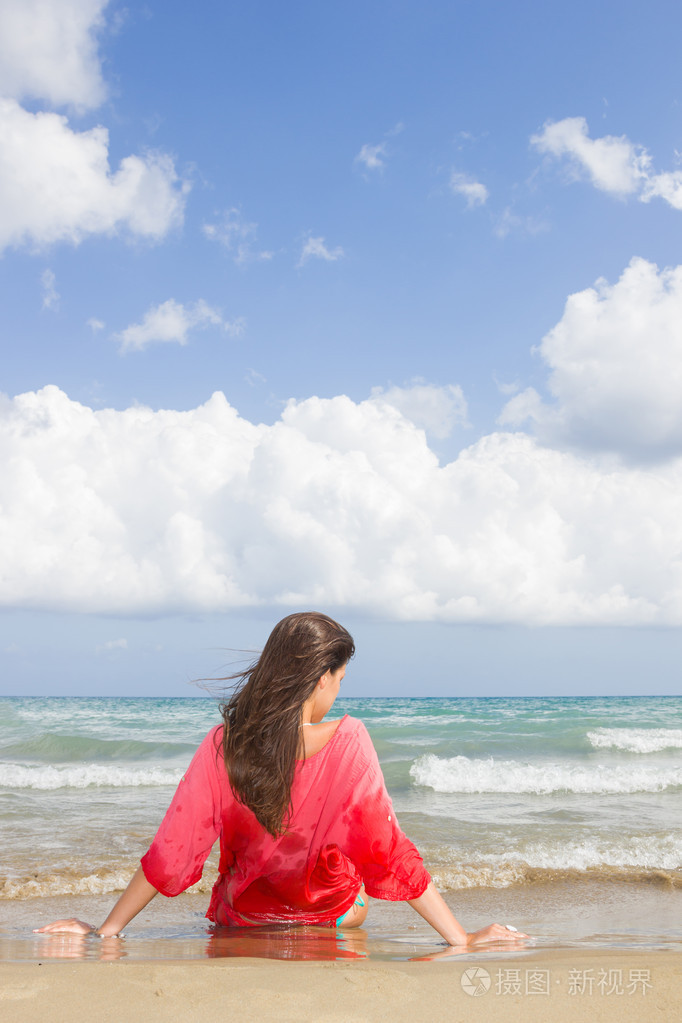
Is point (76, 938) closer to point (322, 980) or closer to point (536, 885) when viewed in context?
point (322, 980)

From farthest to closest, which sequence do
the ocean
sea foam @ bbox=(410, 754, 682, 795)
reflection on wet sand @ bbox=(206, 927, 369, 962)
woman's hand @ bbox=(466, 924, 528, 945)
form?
sea foam @ bbox=(410, 754, 682, 795)
the ocean
woman's hand @ bbox=(466, 924, 528, 945)
reflection on wet sand @ bbox=(206, 927, 369, 962)

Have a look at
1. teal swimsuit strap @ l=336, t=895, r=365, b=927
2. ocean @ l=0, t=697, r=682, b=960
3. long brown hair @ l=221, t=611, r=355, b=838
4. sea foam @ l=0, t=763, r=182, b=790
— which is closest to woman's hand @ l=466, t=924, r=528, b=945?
ocean @ l=0, t=697, r=682, b=960

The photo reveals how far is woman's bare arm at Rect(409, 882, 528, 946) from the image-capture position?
2682 mm

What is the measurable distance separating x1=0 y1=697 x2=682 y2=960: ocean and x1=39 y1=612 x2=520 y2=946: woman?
0.25 metres

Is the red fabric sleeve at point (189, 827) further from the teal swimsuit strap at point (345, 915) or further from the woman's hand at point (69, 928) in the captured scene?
the teal swimsuit strap at point (345, 915)

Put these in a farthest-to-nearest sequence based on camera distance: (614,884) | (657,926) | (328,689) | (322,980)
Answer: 1. (614,884)
2. (657,926)
3. (328,689)
4. (322,980)

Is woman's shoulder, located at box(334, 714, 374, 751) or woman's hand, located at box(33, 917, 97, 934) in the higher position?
woman's shoulder, located at box(334, 714, 374, 751)

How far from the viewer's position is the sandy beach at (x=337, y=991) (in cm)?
188

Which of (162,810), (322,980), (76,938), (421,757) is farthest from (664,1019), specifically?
(421,757)

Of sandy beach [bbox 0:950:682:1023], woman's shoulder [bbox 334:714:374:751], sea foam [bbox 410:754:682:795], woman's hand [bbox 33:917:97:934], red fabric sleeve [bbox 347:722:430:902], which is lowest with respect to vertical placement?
sea foam [bbox 410:754:682:795]

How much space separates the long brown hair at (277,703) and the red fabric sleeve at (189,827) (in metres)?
0.08

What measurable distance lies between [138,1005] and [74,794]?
28.2 feet

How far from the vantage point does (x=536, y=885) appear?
5406 millimetres

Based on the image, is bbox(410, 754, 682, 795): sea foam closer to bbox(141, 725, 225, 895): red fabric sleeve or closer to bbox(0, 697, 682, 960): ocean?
bbox(0, 697, 682, 960): ocean
